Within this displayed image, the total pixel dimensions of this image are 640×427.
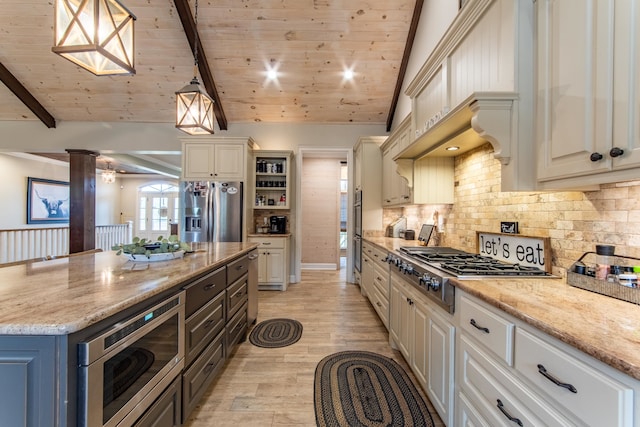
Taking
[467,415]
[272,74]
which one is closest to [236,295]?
[467,415]

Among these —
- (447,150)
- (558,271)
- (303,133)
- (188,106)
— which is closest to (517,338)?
(558,271)

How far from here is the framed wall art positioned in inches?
260

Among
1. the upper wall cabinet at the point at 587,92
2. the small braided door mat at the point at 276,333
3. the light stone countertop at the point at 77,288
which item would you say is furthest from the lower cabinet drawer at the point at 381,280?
the upper wall cabinet at the point at 587,92

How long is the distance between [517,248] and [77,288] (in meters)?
2.41

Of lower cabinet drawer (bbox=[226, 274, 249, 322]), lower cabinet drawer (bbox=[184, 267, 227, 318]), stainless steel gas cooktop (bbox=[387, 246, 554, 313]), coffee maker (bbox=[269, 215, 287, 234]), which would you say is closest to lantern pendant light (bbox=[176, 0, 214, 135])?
lower cabinet drawer (bbox=[184, 267, 227, 318])

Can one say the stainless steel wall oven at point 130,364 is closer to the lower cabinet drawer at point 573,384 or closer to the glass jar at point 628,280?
the lower cabinet drawer at point 573,384

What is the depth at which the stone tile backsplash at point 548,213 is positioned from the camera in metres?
1.20

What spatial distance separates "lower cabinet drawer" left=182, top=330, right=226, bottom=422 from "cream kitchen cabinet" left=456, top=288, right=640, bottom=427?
1438 mm

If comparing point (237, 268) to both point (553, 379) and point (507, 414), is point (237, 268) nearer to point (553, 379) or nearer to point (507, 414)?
point (507, 414)

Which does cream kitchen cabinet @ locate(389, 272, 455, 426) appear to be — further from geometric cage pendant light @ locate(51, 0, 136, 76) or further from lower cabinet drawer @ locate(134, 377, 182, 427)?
geometric cage pendant light @ locate(51, 0, 136, 76)

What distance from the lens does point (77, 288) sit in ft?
3.92

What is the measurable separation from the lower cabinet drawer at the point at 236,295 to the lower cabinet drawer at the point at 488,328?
1.65 m

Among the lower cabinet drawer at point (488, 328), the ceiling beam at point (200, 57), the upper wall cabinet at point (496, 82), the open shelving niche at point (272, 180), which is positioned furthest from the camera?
the open shelving niche at point (272, 180)

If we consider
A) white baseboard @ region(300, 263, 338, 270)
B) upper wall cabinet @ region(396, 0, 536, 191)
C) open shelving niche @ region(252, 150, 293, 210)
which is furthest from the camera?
white baseboard @ region(300, 263, 338, 270)
